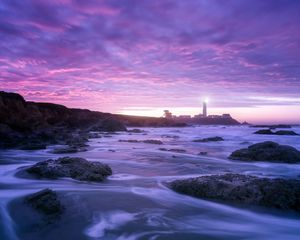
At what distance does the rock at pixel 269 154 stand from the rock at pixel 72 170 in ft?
17.9

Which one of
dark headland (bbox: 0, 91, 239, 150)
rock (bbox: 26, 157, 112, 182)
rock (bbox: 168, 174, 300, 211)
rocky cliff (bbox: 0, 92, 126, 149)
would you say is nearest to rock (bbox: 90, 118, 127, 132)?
dark headland (bbox: 0, 91, 239, 150)

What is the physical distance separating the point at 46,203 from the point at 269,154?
26.2 feet

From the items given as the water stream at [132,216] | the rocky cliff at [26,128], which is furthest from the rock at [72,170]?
the rocky cliff at [26,128]

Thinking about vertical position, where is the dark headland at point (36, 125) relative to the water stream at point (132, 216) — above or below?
above

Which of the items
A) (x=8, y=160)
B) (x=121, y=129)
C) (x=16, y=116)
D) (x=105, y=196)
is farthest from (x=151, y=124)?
(x=105, y=196)

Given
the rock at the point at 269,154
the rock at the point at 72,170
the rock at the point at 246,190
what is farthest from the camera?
the rock at the point at 269,154

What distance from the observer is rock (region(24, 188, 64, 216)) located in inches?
172

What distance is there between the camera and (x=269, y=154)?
33.9 feet

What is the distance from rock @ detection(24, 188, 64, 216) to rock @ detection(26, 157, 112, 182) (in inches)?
64.4

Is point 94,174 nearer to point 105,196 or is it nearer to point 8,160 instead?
point 105,196

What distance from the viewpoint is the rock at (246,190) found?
4.98 m

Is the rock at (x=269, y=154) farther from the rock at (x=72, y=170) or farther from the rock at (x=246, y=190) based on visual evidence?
the rock at (x=72, y=170)

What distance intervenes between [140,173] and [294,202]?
3882 mm

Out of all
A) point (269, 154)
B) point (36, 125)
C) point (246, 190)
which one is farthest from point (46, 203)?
point (36, 125)
